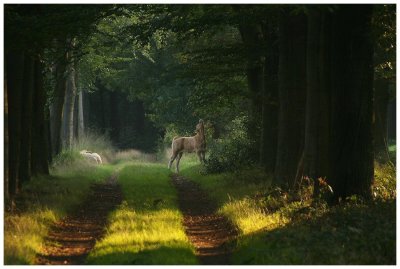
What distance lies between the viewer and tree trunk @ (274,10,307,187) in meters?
19.1

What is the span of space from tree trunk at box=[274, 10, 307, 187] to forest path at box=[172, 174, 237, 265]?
2.02m

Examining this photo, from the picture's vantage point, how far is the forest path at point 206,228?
1187cm

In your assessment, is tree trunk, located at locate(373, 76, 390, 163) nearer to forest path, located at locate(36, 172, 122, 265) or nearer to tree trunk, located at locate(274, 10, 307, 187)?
tree trunk, located at locate(274, 10, 307, 187)

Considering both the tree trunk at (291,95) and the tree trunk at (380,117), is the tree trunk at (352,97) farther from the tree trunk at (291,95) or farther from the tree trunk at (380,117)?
the tree trunk at (380,117)

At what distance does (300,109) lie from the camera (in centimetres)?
1925

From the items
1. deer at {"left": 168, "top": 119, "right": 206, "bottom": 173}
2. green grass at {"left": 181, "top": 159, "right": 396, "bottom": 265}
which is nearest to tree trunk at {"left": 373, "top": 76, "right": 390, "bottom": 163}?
deer at {"left": 168, "top": 119, "right": 206, "bottom": 173}

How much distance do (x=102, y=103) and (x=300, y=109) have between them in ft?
158

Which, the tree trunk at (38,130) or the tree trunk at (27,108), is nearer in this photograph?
the tree trunk at (27,108)

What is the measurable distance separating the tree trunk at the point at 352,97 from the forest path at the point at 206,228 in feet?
7.87

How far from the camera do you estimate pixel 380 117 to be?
31.1 m

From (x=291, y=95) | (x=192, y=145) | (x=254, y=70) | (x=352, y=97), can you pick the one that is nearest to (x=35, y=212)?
(x=352, y=97)

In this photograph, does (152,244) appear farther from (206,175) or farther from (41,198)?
(206,175)

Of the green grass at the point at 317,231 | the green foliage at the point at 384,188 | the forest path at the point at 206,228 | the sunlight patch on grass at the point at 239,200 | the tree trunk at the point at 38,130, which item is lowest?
the forest path at the point at 206,228

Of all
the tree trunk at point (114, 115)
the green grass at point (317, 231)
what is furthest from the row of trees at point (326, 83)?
the tree trunk at point (114, 115)
